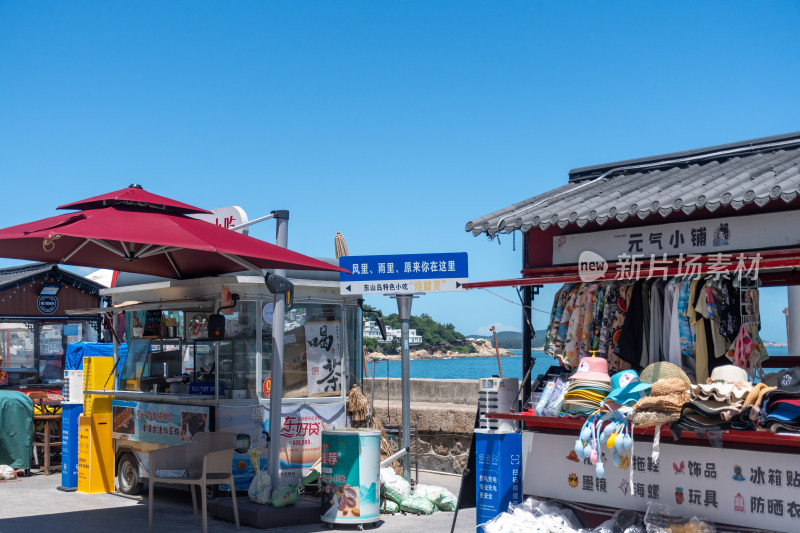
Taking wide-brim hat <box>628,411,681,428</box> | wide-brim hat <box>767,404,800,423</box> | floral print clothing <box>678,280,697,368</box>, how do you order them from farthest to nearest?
floral print clothing <box>678,280,697,368</box> → wide-brim hat <box>628,411,681,428</box> → wide-brim hat <box>767,404,800,423</box>

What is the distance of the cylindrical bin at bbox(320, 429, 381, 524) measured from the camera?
9.37 meters

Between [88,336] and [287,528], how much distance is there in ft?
29.1

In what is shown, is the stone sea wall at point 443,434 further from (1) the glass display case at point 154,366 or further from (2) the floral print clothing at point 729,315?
(2) the floral print clothing at point 729,315

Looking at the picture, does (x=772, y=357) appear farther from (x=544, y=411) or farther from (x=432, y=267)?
(x=432, y=267)

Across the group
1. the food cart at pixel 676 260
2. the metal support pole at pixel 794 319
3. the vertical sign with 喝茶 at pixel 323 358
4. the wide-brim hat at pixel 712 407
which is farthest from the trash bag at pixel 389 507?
the metal support pole at pixel 794 319

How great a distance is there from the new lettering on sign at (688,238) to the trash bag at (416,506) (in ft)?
12.0

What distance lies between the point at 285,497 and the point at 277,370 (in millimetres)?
1439

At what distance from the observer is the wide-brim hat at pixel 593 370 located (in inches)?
292

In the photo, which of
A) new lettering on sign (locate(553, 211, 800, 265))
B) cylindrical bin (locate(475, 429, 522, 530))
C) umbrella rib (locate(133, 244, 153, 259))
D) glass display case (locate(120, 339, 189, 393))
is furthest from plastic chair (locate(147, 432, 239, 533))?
new lettering on sign (locate(553, 211, 800, 265))

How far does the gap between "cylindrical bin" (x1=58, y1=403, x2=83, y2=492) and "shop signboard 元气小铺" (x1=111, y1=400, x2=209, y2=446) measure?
0.67 meters

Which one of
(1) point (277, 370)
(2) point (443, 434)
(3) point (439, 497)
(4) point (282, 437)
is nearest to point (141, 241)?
(1) point (277, 370)

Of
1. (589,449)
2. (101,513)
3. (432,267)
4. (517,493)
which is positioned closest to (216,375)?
(101,513)

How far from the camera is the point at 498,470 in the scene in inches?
320

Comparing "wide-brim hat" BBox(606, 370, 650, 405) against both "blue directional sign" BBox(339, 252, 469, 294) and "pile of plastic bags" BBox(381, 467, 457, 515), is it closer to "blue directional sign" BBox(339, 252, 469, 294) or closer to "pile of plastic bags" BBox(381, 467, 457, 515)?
"blue directional sign" BBox(339, 252, 469, 294)
